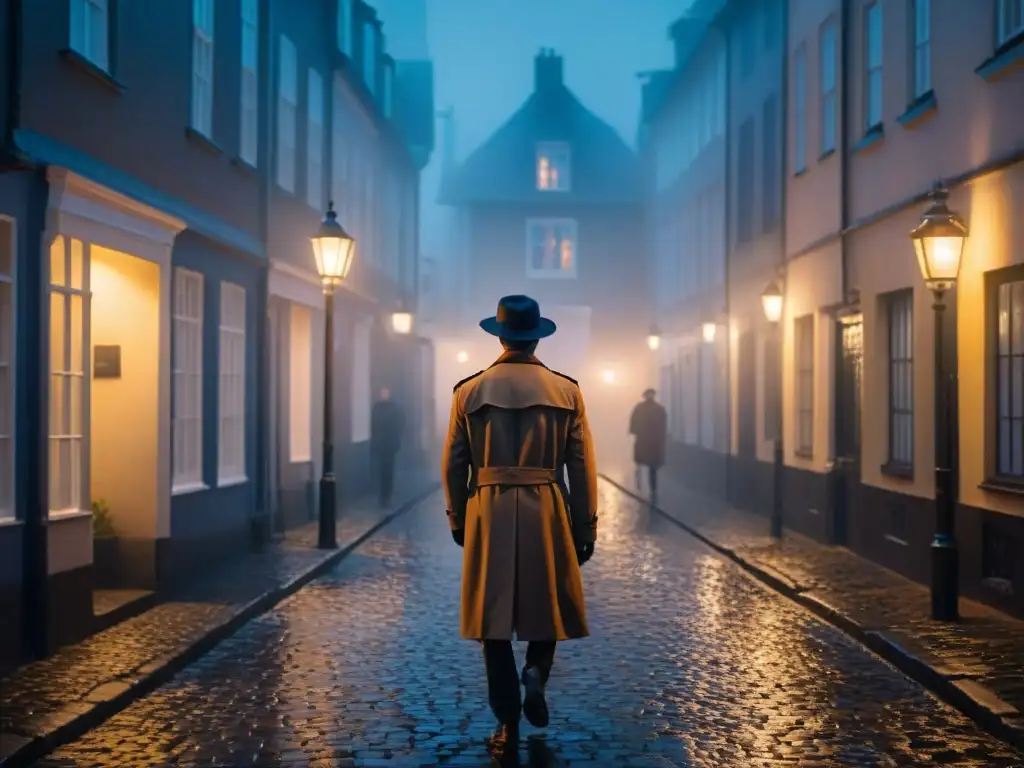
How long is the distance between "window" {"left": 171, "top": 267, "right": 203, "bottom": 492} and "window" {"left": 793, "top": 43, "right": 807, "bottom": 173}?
328 inches

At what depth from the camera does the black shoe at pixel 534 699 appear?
657 centimetres

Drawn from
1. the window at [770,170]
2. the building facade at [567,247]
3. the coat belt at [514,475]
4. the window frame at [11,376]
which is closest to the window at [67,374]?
the window frame at [11,376]

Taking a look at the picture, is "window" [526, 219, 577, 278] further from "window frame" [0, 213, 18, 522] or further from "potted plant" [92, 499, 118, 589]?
"window frame" [0, 213, 18, 522]

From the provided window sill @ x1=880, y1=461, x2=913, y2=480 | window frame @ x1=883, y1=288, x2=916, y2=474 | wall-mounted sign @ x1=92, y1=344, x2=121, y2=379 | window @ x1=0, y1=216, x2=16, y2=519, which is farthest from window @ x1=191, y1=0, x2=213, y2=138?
window sill @ x1=880, y1=461, x2=913, y2=480

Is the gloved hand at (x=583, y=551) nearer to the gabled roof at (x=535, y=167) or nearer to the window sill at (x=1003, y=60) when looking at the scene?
the window sill at (x=1003, y=60)

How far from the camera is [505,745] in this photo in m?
6.64

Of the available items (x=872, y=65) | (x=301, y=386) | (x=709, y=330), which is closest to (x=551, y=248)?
(x=709, y=330)

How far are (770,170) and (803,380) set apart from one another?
166 inches

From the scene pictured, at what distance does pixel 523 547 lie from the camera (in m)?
6.76

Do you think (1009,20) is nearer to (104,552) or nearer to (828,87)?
(828,87)

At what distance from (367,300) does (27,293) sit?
56.4 ft

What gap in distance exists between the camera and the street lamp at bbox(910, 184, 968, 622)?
10.6 meters

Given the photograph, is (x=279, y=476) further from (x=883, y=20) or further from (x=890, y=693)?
(x=890, y=693)

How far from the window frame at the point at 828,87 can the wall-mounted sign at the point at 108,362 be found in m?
8.63
